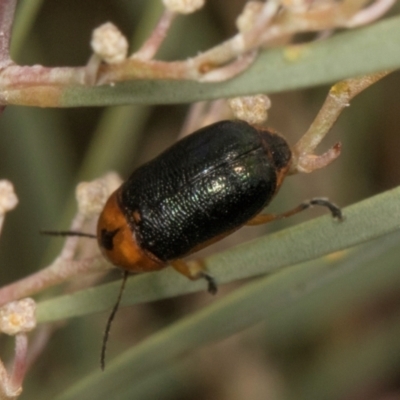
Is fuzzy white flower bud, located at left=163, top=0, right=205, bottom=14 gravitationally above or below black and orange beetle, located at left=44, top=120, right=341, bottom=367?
above

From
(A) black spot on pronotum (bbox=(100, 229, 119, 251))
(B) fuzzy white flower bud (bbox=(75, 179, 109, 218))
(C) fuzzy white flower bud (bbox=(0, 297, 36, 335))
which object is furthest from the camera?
(A) black spot on pronotum (bbox=(100, 229, 119, 251))

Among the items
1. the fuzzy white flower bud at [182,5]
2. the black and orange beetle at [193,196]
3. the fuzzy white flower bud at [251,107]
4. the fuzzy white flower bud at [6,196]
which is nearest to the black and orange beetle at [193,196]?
the black and orange beetle at [193,196]

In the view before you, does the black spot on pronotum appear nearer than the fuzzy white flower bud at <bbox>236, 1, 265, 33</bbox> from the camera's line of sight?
No

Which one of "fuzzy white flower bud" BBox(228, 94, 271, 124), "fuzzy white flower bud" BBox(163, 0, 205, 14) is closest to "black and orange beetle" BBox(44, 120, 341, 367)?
"fuzzy white flower bud" BBox(228, 94, 271, 124)

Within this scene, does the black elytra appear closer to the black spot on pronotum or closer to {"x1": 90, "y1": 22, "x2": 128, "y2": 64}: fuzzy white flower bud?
the black spot on pronotum

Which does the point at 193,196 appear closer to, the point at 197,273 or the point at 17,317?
the point at 197,273

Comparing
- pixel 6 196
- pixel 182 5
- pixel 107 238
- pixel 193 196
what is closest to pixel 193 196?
pixel 193 196

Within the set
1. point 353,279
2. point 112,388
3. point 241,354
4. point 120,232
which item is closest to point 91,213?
point 120,232
